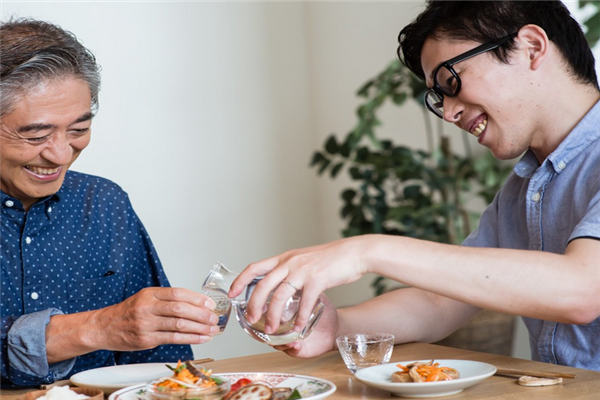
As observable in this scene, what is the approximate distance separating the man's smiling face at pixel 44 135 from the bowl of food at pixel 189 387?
0.79 meters

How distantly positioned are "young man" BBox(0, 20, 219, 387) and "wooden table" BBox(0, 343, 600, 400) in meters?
0.14

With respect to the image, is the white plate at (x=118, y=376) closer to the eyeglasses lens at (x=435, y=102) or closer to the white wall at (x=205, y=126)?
the eyeglasses lens at (x=435, y=102)

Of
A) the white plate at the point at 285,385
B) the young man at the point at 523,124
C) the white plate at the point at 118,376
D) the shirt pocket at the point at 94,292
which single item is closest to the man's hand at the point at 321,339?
the young man at the point at 523,124

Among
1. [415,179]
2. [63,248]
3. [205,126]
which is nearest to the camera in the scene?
[63,248]

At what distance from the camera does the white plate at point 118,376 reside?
123cm

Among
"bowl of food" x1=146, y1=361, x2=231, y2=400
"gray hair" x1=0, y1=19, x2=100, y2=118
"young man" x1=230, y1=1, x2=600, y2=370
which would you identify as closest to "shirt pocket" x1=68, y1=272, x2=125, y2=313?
"gray hair" x1=0, y1=19, x2=100, y2=118

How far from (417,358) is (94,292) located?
34.5 inches

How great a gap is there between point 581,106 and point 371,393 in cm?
70

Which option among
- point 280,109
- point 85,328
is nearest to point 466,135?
point 280,109

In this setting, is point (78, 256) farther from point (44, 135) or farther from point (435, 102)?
point (435, 102)

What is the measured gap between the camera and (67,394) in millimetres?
1106

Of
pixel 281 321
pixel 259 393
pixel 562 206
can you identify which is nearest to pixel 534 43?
pixel 562 206

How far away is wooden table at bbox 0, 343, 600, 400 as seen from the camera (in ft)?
3.55

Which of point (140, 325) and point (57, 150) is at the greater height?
→ point (57, 150)
